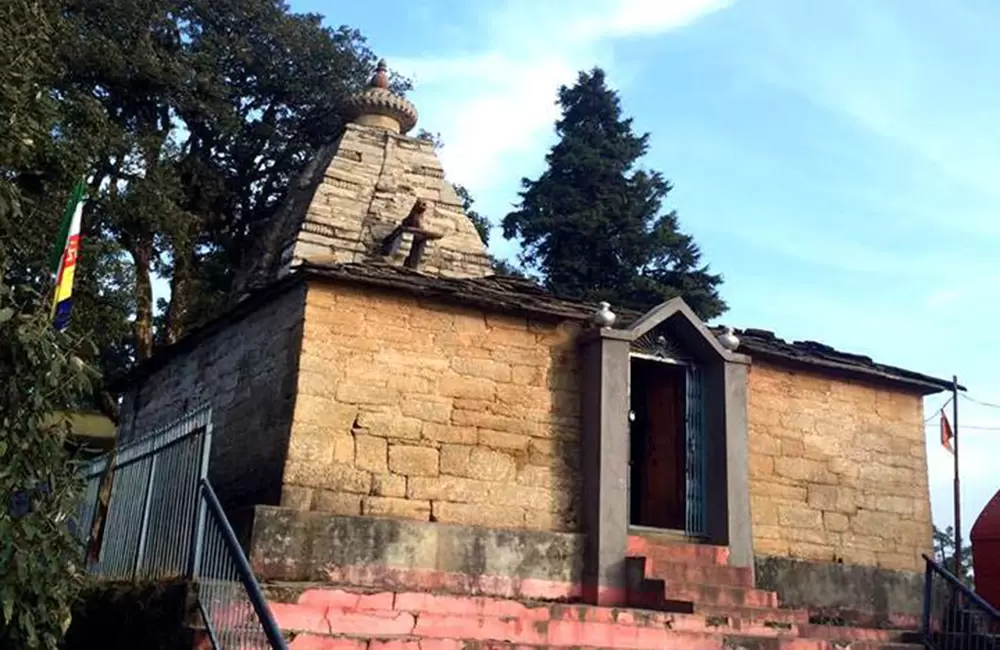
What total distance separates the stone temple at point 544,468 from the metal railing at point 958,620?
20.0 inches

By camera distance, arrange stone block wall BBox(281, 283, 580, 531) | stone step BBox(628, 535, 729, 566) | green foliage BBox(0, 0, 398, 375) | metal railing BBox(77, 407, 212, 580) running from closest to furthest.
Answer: metal railing BBox(77, 407, 212, 580), stone block wall BBox(281, 283, 580, 531), stone step BBox(628, 535, 729, 566), green foliage BBox(0, 0, 398, 375)

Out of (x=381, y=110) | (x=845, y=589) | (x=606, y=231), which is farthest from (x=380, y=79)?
(x=606, y=231)

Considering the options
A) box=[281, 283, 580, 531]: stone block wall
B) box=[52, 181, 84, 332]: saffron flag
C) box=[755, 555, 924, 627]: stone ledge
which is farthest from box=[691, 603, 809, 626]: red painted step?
box=[52, 181, 84, 332]: saffron flag

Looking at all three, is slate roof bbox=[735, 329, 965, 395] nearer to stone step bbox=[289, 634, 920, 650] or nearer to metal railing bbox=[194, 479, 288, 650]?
stone step bbox=[289, 634, 920, 650]

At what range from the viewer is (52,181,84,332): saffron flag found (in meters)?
7.29

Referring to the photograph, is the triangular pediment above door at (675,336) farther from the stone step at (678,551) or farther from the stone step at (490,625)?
the stone step at (490,625)

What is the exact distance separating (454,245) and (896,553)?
6.39 m

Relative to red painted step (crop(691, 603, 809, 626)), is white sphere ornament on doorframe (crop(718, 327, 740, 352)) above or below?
above

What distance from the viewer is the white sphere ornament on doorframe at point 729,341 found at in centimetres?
998

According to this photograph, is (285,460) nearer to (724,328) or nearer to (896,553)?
(724,328)

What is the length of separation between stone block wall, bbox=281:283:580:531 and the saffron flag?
6.51ft

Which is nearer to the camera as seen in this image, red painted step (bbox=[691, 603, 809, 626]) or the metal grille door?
red painted step (bbox=[691, 603, 809, 626])

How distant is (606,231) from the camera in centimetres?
2697

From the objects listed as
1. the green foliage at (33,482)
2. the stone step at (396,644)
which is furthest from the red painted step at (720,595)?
the green foliage at (33,482)
